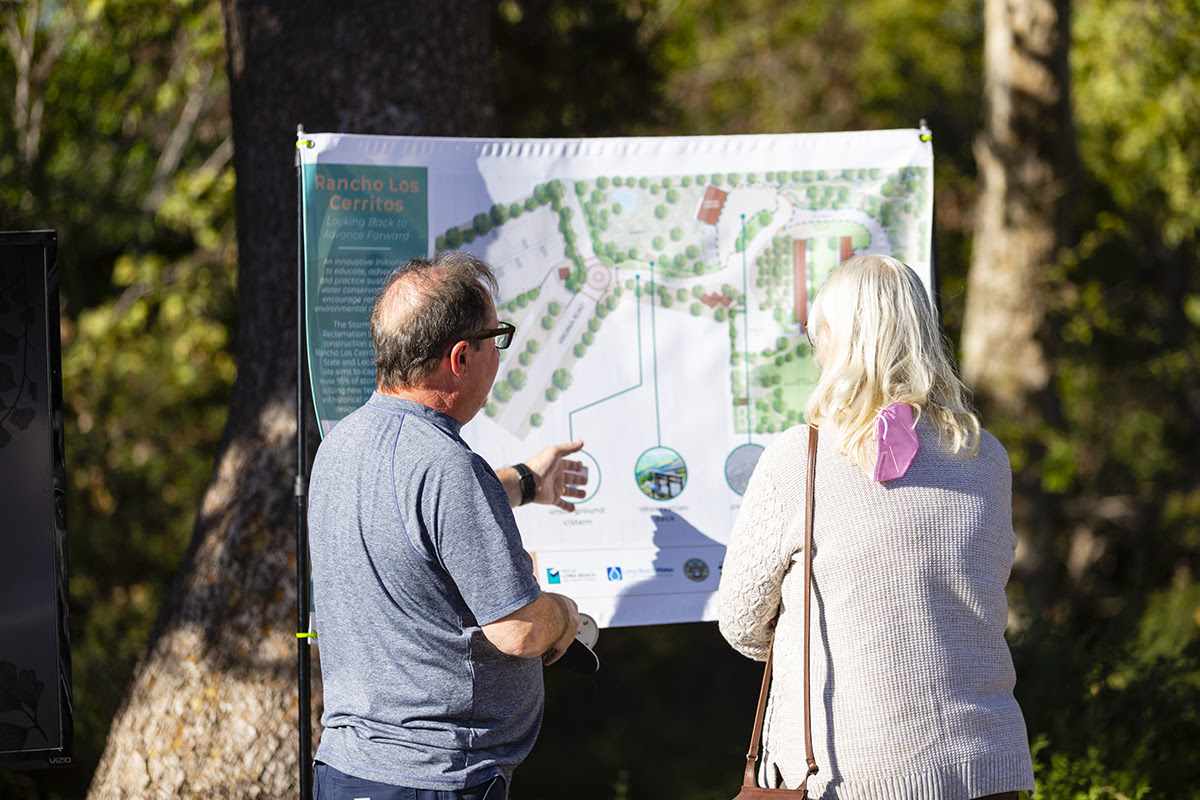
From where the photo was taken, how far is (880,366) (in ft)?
6.09

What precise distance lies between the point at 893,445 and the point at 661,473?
115cm

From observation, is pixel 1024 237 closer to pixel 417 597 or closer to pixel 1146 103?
pixel 1146 103

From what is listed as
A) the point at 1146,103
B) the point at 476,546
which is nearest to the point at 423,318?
the point at 476,546

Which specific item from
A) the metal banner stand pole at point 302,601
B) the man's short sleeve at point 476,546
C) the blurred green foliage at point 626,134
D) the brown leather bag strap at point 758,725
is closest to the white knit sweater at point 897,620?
the brown leather bag strap at point 758,725

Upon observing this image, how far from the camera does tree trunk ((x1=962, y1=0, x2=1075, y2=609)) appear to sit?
6434 mm

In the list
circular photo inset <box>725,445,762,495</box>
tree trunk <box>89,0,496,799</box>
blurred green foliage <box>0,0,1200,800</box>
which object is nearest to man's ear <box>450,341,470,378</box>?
circular photo inset <box>725,445,762,495</box>

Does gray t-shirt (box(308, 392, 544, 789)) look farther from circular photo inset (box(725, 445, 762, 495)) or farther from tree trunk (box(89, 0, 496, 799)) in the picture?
tree trunk (box(89, 0, 496, 799))

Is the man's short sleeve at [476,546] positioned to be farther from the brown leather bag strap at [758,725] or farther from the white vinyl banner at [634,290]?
the white vinyl banner at [634,290]

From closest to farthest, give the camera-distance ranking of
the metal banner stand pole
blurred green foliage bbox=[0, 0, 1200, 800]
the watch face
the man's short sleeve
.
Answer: the man's short sleeve → the watch face → the metal banner stand pole → blurred green foliage bbox=[0, 0, 1200, 800]

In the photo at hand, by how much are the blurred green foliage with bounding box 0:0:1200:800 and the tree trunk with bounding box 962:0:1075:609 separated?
0.16 meters

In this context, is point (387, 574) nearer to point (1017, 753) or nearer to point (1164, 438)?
point (1017, 753)

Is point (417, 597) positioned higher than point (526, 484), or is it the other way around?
point (526, 484)

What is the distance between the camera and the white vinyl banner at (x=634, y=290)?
9.08 feet

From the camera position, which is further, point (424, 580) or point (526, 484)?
point (526, 484)
